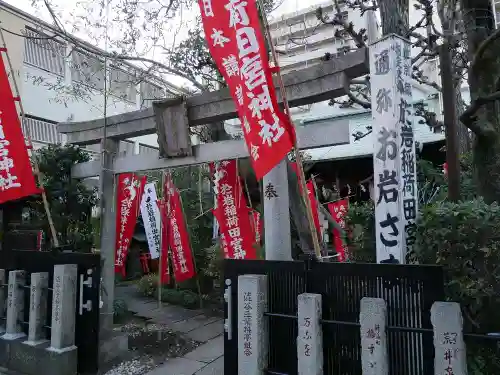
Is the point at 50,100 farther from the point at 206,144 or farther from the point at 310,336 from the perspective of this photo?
the point at 310,336

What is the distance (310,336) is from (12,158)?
251 inches

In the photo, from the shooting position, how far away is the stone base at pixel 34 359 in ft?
20.5

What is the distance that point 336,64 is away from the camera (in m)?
5.24

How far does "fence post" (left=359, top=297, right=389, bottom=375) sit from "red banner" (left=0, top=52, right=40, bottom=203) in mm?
6264

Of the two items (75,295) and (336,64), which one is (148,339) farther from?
(336,64)

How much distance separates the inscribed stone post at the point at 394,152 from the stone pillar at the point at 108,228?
532 cm

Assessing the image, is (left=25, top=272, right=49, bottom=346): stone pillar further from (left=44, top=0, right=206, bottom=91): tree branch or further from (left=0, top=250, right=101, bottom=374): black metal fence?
(left=44, top=0, right=206, bottom=91): tree branch

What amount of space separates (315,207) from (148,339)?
435 centimetres

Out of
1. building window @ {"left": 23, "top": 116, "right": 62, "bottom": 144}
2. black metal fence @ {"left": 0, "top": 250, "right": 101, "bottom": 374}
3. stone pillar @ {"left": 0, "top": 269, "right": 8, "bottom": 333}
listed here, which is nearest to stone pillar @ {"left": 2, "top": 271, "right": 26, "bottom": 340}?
stone pillar @ {"left": 0, "top": 269, "right": 8, "bottom": 333}

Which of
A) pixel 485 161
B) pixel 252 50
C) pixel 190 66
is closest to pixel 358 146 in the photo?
pixel 190 66

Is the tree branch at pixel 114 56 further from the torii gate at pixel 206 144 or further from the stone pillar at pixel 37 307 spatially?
the stone pillar at pixel 37 307

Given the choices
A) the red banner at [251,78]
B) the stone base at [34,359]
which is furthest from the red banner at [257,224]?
the red banner at [251,78]

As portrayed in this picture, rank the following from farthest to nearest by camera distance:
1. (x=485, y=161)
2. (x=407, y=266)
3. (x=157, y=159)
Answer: (x=157, y=159) → (x=485, y=161) → (x=407, y=266)

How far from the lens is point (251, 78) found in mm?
4934
